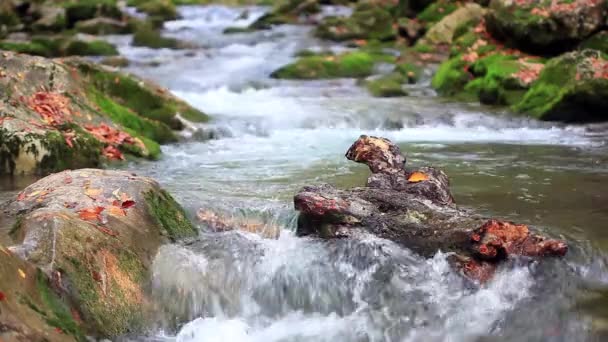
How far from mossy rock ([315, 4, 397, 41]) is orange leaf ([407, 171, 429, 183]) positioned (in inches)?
671

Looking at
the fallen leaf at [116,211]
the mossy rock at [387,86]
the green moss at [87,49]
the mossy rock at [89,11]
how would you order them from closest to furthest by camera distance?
the fallen leaf at [116,211] → the mossy rock at [387,86] → the green moss at [87,49] → the mossy rock at [89,11]

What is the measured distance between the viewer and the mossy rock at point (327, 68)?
1748 centimetres

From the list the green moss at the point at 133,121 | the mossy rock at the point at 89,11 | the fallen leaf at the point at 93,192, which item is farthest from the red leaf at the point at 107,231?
the mossy rock at the point at 89,11

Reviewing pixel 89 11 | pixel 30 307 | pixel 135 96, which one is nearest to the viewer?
pixel 30 307

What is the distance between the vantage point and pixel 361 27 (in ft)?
76.1

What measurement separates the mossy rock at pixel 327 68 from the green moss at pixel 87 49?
249 inches

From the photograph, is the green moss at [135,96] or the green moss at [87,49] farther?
the green moss at [87,49]

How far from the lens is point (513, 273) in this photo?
491 centimetres

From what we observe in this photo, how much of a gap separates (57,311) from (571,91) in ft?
32.9

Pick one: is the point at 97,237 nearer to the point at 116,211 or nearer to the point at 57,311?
the point at 116,211

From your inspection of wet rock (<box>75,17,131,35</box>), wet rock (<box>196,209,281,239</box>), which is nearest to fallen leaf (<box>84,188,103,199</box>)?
wet rock (<box>196,209,281,239</box>)

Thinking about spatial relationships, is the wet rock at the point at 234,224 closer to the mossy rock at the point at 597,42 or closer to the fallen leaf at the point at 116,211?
the fallen leaf at the point at 116,211

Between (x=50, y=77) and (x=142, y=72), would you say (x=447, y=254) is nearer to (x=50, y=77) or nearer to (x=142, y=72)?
(x=50, y=77)

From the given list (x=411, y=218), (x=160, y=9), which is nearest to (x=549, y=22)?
(x=411, y=218)
